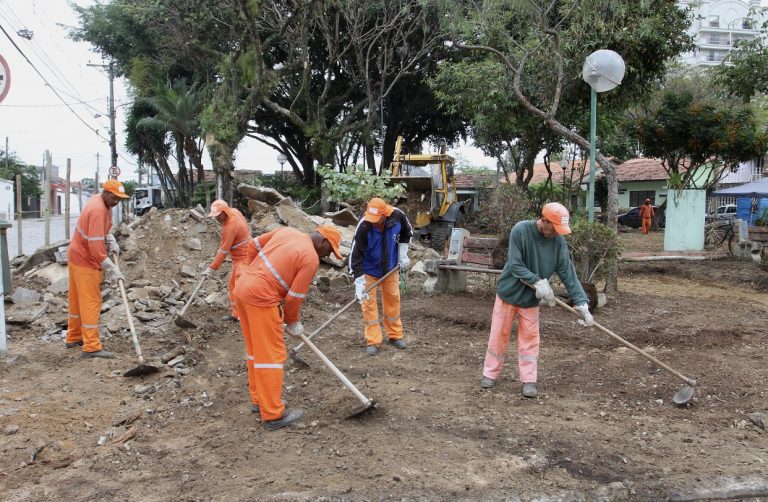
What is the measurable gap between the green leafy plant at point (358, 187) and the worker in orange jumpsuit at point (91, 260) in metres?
6.38

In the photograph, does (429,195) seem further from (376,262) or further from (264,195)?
(376,262)

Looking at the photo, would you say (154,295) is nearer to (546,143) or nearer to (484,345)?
(484,345)

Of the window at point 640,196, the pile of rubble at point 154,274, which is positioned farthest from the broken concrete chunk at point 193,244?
the window at point 640,196

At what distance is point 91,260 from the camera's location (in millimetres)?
5469

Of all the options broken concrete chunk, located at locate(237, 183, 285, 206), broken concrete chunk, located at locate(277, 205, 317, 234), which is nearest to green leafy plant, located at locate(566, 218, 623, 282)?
broken concrete chunk, located at locate(277, 205, 317, 234)

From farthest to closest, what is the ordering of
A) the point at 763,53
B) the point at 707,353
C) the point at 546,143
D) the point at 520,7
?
1. the point at 546,143
2. the point at 763,53
3. the point at 520,7
4. the point at 707,353

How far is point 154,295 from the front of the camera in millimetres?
7383

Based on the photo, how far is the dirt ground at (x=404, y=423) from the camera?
307cm

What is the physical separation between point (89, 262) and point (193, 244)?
12.3 ft

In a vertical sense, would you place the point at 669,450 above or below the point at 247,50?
below

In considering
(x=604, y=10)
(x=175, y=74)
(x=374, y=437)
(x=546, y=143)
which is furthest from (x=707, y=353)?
(x=175, y=74)

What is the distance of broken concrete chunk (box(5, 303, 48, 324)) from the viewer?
645 centimetres

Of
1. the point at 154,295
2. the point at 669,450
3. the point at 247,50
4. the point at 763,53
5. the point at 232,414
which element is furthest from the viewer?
the point at 247,50

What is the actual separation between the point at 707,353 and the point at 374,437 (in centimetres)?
361
